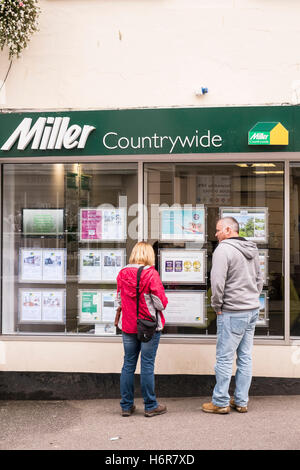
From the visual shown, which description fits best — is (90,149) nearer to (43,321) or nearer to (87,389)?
(43,321)

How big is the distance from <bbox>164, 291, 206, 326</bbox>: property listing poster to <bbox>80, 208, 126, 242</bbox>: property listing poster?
3.20 feet

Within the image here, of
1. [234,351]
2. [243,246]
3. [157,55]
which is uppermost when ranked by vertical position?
[157,55]

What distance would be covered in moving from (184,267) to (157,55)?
253 centimetres

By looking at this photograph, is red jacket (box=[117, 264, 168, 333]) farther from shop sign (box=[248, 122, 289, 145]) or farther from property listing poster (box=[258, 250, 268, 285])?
shop sign (box=[248, 122, 289, 145])

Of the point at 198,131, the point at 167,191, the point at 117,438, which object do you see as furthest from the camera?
the point at 167,191

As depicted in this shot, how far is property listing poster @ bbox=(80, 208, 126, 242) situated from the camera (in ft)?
25.1

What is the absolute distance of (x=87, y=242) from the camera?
772cm

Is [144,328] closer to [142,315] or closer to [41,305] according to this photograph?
[142,315]

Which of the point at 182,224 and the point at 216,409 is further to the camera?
the point at 182,224

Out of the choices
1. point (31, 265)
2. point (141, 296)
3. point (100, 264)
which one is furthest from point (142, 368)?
point (31, 265)

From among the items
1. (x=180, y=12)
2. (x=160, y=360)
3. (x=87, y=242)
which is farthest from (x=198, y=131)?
(x=160, y=360)

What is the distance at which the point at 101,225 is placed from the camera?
303 inches

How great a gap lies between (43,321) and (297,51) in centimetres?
441

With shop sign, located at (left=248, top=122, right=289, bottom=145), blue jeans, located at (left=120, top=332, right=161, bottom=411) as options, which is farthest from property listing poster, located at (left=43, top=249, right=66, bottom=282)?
shop sign, located at (left=248, top=122, right=289, bottom=145)
